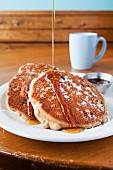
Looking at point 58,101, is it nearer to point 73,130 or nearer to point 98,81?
point 73,130

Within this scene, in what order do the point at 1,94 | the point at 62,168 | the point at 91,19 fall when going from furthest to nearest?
1. the point at 91,19
2. the point at 1,94
3. the point at 62,168

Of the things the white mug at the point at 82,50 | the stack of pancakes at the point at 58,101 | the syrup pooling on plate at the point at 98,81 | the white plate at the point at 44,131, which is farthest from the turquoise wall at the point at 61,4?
the white plate at the point at 44,131

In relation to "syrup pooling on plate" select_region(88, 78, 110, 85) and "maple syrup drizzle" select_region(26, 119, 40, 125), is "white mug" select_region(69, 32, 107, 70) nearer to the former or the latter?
"syrup pooling on plate" select_region(88, 78, 110, 85)

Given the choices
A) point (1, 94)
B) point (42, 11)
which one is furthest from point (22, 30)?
point (1, 94)


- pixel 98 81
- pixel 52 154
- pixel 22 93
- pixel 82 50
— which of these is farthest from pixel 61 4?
pixel 52 154

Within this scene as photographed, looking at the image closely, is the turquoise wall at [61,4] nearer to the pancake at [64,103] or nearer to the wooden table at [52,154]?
the pancake at [64,103]

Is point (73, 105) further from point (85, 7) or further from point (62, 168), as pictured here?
point (85, 7)

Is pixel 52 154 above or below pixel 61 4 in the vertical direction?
below
